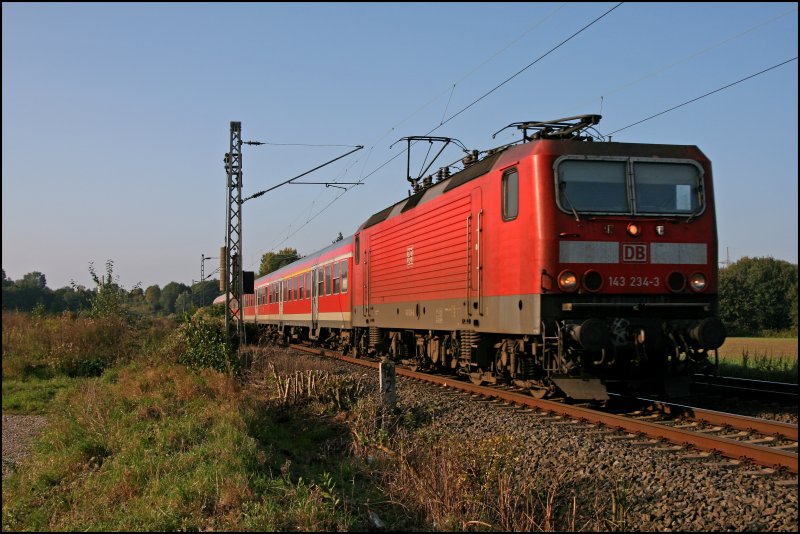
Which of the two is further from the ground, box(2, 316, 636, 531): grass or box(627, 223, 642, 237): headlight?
box(627, 223, 642, 237): headlight

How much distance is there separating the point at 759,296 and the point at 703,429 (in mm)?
49251

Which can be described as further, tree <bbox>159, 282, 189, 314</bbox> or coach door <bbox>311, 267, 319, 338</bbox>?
tree <bbox>159, 282, 189, 314</bbox>

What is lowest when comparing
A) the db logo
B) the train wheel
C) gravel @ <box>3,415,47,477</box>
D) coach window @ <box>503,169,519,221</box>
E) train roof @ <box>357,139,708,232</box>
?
gravel @ <box>3,415,47,477</box>

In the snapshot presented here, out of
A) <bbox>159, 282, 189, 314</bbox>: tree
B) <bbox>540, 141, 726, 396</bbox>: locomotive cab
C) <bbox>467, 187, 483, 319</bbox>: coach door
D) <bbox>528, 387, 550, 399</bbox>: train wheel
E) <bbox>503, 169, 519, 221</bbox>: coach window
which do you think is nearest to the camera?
<bbox>540, 141, 726, 396</bbox>: locomotive cab

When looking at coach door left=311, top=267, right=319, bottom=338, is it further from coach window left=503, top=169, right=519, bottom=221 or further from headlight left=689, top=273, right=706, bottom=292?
headlight left=689, top=273, right=706, bottom=292

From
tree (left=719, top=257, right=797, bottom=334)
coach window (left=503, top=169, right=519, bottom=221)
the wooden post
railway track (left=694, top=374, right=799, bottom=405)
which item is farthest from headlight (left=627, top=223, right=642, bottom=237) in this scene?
tree (left=719, top=257, right=797, bottom=334)

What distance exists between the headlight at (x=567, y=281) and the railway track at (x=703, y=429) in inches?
65.1

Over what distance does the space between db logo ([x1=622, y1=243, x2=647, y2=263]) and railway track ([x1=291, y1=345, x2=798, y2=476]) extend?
198 cm

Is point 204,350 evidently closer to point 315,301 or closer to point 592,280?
point 592,280

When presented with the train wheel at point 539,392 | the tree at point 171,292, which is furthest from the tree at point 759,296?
the tree at point 171,292

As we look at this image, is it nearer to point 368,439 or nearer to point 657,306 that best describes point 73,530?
point 368,439

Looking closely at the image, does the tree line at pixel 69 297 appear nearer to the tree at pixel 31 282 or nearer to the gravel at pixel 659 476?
the tree at pixel 31 282

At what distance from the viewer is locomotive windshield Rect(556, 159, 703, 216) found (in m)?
9.59

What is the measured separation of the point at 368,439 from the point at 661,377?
4.06 m
